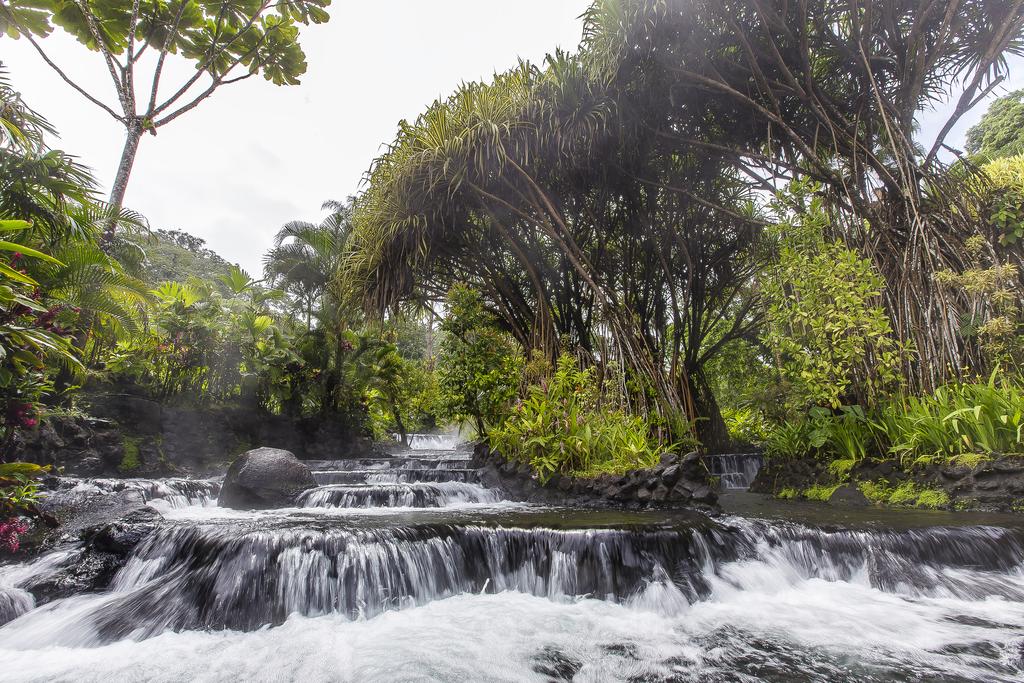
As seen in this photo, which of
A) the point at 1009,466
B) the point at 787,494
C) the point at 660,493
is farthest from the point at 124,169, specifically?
the point at 1009,466

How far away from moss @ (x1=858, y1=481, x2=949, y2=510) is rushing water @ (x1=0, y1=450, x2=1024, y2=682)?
843 mm

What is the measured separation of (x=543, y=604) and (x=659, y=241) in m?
6.40

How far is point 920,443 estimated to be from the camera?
208 inches

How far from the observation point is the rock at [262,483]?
19.6 feet

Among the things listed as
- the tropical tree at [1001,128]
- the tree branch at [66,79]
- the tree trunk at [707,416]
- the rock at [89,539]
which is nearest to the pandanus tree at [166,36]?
the tree branch at [66,79]

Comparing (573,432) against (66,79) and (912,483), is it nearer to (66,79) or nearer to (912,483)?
(912,483)

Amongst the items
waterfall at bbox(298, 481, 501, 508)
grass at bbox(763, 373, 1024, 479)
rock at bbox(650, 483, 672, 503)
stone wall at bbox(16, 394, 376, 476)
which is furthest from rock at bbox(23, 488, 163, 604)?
grass at bbox(763, 373, 1024, 479)

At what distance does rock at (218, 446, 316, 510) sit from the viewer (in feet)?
19.6

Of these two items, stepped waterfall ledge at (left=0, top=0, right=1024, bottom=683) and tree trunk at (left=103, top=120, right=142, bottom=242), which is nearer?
stepped waterfall ledge at (left=0, top=0, right=1024, bottom=683)

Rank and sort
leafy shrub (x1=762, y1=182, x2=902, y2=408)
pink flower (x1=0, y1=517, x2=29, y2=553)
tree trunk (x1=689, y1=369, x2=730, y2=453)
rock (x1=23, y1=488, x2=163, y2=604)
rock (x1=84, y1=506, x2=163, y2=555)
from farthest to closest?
tree trunk (x1=689, y1=369, x2=730, y2=453) → leafy shrub (x1=762, y1=182, x2=902, y2=408) → rock (x1=84, y1=506, x2=163, y2=555) → pink flower (x1=0, y1=517, x2=29, y2=553) → rock (x1=23, y1=488, x2=163, y2=604)

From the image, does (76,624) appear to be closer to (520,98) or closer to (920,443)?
(520,98)

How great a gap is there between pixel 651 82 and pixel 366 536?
6531 mm

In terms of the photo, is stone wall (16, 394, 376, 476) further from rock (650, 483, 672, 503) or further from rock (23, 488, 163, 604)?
rock (650, 483, 672, 503)

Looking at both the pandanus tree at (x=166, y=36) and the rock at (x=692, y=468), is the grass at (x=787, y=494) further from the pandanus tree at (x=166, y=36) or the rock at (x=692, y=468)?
the pandanus tree at (x=166, y=36)
